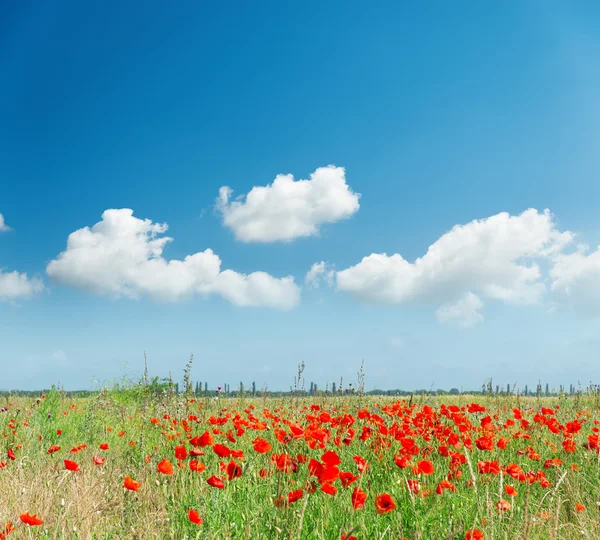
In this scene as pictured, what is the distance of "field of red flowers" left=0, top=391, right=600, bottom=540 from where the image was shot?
2996mm

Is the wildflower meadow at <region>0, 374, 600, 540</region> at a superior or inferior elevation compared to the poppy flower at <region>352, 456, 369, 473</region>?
inferior

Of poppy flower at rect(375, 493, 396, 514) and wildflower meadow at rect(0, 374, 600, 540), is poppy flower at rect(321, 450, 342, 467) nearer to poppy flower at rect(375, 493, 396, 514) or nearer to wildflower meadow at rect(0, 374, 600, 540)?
wildflower meadow at rect(0, 374, 600, 540)

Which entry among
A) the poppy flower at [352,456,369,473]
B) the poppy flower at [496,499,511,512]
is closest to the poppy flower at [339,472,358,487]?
the poppy flower at [352,456,369,473]

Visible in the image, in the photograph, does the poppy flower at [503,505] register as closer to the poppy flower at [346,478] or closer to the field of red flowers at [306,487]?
the field of red flowers at [306,487]

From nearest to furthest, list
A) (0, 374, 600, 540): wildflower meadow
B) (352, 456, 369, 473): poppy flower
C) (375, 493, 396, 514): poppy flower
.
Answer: (375, 493, 396, 514): poppy flower, (0, 374, 600, 540): wildflower meadow, (352, 456, 369, 473): poppy flower

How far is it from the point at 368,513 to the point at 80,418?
691cm

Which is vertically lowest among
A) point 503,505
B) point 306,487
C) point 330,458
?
point 503,505

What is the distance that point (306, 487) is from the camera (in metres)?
2.88

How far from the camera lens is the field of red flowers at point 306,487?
3.00 m

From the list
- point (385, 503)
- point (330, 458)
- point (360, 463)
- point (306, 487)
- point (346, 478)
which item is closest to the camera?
point (330, 458)

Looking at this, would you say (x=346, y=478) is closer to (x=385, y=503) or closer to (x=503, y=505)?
(x=385, y=503)

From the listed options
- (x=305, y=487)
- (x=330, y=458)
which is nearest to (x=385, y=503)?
(x=330, y=458)

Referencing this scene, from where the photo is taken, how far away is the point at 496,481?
4.25m

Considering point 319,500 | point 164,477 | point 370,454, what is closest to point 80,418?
point 164,477
